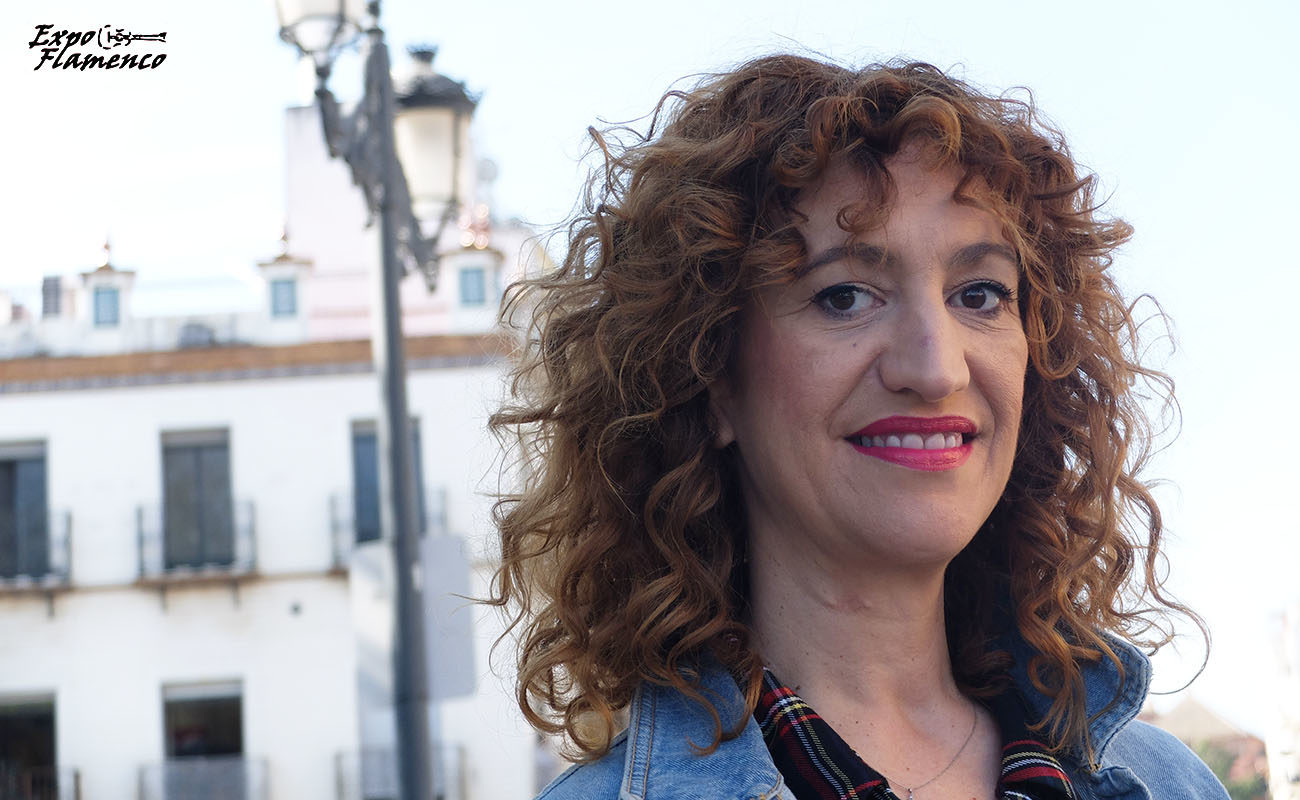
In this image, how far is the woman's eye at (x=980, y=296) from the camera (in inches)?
72.8

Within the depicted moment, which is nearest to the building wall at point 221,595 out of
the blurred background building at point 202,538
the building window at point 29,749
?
the blurred background building at point 202,538

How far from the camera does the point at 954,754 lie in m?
1.87

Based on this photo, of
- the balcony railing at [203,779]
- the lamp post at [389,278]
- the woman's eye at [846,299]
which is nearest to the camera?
the woman's eye at [846,299]

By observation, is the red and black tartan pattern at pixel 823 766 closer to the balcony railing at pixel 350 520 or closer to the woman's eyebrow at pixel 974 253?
the woman's eyebrow at pixel 974 253

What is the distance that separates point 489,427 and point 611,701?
1.34ft

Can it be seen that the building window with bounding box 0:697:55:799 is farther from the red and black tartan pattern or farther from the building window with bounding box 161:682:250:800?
the red and black tartan pattern

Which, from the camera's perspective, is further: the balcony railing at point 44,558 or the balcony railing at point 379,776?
the balcony railing at point 44,558

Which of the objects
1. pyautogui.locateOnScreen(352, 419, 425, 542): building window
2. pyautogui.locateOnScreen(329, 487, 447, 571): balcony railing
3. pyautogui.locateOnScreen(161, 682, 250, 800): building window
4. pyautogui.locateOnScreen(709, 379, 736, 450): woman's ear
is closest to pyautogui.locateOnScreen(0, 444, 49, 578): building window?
pyautogui.locateOnScreen(161, 682, 250, 800): building window

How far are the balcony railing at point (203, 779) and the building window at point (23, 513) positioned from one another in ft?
9.75

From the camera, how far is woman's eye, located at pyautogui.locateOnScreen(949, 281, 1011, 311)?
1.85 meters

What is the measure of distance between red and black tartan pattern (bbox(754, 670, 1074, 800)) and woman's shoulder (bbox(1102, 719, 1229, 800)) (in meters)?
0.13

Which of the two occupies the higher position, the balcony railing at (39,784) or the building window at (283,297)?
the building window at (283,297)

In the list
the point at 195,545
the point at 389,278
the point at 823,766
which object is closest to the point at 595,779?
the point at 823,766

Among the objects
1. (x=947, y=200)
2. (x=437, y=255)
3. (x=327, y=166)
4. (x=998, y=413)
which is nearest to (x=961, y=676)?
(x=998, y=413)
